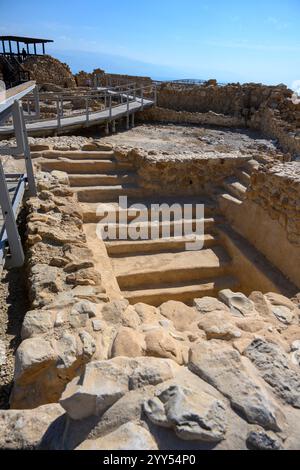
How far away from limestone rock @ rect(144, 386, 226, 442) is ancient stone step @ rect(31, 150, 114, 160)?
23.5 ft

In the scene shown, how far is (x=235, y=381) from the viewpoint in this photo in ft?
6.91

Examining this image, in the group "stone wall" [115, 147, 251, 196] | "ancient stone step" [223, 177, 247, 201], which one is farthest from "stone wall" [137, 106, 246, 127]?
"ancient stone step" [223, 177, 247, 201]

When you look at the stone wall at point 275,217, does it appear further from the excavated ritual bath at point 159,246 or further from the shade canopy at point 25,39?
the shade canopy at point 25,39

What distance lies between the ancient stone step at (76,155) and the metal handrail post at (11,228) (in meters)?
4.28

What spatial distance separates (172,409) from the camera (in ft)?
5.97

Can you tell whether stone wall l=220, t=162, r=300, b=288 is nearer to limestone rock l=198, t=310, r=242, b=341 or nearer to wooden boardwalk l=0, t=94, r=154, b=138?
limestone rock l=198, t=310, r=242, b=341

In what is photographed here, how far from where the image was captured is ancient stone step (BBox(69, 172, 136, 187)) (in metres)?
7.73

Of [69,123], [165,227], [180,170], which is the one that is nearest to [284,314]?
[165,227]

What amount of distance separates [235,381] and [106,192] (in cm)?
606

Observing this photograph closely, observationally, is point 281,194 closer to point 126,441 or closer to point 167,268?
point 167,268

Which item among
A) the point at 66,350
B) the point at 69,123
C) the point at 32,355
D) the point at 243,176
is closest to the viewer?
the point at 32,355

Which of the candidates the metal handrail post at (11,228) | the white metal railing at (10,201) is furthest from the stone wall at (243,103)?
the metal handrail post at (11,228)

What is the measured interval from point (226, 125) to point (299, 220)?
12392mm
